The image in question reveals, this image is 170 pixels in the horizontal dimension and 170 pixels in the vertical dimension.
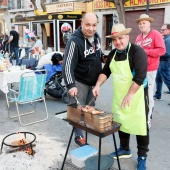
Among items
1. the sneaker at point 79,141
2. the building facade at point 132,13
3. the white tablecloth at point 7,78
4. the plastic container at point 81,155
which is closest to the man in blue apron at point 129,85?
the plastic container at point 81,155

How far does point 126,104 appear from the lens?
8.29 ft

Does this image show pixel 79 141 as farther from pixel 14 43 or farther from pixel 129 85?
pixel 14 43

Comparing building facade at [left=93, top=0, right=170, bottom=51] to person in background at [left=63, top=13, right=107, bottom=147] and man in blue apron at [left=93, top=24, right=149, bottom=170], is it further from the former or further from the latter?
man in blue apron at [left=93, top=24, right=149, bottom=170]

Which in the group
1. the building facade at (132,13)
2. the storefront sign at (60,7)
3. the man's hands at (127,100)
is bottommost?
the man's hands at (127,100)

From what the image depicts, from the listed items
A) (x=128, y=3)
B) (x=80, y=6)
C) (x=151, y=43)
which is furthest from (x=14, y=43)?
(x=151, y=43)

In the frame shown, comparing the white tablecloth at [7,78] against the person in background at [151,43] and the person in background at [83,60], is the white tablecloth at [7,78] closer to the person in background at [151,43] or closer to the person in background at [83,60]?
the person in background at [83,60]

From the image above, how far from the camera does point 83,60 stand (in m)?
3.08

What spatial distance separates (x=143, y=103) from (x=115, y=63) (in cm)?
51

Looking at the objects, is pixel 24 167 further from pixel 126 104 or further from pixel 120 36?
pixel 120 36

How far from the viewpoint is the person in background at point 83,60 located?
2.90 meters

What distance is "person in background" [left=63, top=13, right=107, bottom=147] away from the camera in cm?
290

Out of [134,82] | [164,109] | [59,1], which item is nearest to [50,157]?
[134,82]

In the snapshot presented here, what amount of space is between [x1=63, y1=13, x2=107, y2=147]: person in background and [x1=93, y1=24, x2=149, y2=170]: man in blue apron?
380 millimetres

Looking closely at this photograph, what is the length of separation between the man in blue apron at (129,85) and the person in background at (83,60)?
0.38 metres
